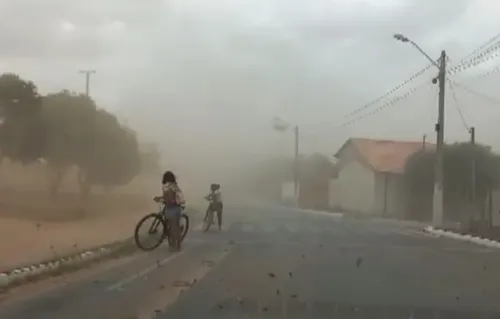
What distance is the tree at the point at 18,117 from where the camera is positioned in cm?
4869

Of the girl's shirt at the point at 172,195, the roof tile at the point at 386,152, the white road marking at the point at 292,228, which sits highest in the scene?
the roof tile at the point at 386,152

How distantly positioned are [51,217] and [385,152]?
157 feet

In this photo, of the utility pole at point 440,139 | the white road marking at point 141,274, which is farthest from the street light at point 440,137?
the white road marking at point 141,274

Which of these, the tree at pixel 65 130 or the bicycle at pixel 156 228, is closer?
the bicycle at pixel 156 228

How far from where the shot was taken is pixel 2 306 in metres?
12.1

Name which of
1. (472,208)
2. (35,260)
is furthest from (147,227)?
(472,208)

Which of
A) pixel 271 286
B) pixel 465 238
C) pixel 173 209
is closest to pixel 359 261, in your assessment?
pixel 173 209

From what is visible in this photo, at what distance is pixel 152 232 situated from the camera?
22938 millimetres

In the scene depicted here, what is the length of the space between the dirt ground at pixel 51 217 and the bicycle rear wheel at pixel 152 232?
4.81 ft

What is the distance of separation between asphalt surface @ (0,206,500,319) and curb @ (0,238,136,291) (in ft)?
1.40

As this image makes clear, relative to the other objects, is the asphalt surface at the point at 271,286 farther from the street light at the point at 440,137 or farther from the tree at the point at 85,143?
the tree at the point at 85,143

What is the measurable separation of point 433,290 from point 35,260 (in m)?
8.74

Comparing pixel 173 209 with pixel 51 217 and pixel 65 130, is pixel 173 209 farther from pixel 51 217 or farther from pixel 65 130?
pixel 65 130

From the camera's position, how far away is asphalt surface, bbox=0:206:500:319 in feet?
37.9
